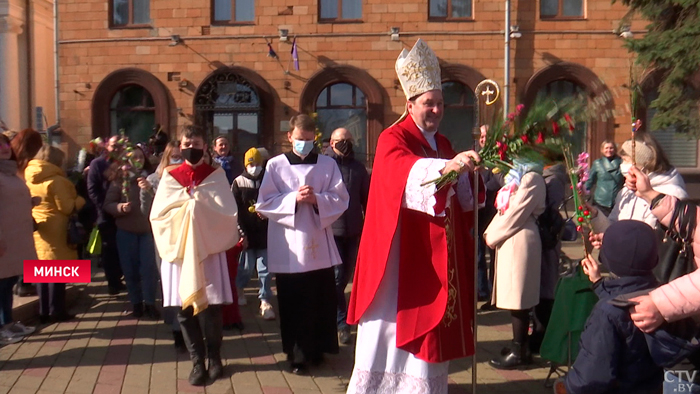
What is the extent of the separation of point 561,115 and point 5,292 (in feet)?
16.7

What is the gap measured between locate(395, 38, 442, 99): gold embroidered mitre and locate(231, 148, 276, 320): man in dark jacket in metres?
2.99

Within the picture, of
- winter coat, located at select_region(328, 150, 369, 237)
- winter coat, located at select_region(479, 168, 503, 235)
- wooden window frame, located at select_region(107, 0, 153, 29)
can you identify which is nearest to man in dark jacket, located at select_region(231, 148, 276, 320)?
winter coat, located at select_region(328, 150, 369, 237)

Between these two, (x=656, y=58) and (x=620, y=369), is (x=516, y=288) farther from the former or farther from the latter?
(x=656, y=58)

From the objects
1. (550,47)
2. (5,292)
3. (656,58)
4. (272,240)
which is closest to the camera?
(272,240)

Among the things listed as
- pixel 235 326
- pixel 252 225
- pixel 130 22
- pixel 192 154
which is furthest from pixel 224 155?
pixel 130 22

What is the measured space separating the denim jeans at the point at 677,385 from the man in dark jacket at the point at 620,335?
0.04m

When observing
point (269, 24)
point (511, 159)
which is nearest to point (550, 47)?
point (269, 24)

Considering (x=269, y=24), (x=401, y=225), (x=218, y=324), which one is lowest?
(x=218, y=324)

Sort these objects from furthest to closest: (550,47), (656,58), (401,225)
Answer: (550,47) → (656,58) → (401,225)

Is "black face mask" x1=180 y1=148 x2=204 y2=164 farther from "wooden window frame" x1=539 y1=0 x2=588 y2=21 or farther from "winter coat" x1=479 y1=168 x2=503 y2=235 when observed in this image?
"wooden window frame" x1=539 y1=0 x2=588 y2=21

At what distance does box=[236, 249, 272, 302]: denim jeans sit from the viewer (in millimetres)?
8250

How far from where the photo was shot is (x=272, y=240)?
6.41m

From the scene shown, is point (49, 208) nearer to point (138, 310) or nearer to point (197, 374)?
point (138, 310)

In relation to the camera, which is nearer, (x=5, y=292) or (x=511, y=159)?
(x=511, y=159)
